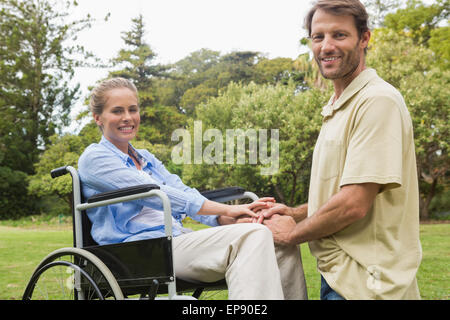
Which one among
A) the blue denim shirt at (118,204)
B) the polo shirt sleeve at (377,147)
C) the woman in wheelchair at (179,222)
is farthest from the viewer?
the blue denim shirt at (118,204)

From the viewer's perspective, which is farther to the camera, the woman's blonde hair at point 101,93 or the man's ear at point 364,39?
the woman's blonde hair at point 101,93

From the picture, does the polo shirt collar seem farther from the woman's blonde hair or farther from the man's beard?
the woman's blonde hair

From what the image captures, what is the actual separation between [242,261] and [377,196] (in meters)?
0.47

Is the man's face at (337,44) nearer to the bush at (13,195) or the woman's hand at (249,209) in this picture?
the woman's hand at (249,209)

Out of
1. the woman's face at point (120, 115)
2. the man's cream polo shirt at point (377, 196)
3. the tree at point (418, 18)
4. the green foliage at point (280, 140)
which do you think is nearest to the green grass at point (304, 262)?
the woman's face at point (120, 115)

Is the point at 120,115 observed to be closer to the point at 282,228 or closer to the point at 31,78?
the point at 282,228

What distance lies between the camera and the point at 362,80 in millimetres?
1684

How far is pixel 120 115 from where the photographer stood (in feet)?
7.38

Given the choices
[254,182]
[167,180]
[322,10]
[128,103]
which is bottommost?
[254,182]

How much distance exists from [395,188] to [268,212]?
0.54m

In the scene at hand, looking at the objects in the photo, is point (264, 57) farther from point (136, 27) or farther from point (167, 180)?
point (167, 180)

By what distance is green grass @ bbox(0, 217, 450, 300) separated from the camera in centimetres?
513

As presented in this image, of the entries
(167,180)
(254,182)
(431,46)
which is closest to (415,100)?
(431,46)

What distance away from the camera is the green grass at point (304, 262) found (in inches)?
202
